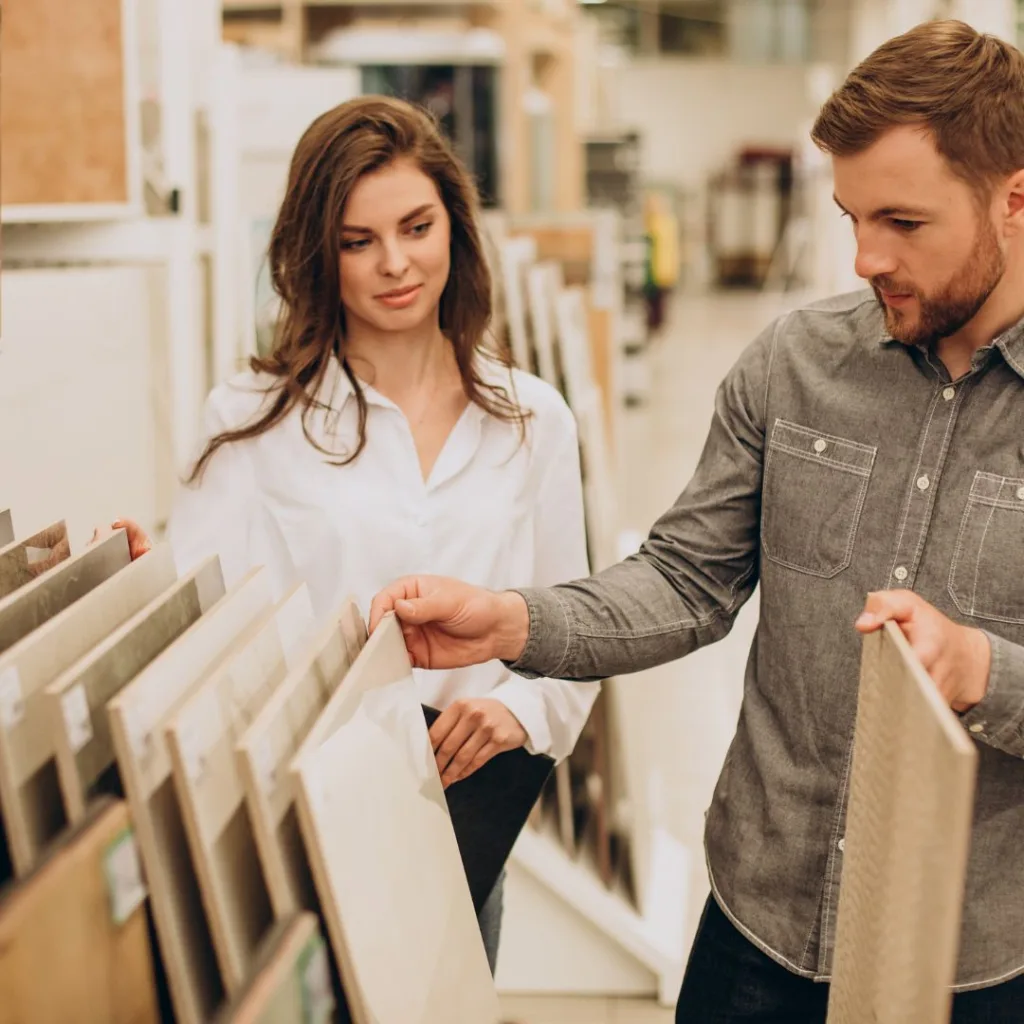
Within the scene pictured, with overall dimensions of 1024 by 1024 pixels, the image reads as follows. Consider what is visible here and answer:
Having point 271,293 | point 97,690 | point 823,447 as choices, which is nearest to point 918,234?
point 823,447

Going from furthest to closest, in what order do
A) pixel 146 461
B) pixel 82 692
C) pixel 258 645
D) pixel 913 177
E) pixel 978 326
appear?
pixel 146 461, pixel 978 326, pixel 913 177, pixel 258 645, pixel 82 692

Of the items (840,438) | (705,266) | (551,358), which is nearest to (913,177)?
(840,438)

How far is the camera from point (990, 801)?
4.54 feet

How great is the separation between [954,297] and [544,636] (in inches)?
21.9

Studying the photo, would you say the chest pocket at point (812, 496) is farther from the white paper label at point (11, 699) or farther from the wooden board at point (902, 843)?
the white paper label at point (11, 699)

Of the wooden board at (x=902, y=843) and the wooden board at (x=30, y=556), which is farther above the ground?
the wooden board at (x=30, y=556)

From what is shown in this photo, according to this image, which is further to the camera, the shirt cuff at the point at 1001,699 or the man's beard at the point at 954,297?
the man's beard at the point at 954,297

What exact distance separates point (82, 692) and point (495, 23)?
177 inches

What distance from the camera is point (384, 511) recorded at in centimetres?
183

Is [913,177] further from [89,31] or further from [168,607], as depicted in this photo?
[89,31]

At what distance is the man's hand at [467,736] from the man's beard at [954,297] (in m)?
0.68

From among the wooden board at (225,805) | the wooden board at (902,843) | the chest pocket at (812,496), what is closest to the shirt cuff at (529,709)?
the chest pocket at (812,496)

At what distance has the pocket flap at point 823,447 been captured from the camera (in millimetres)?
1443

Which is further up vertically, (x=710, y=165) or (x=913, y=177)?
(x=710, y=165)
